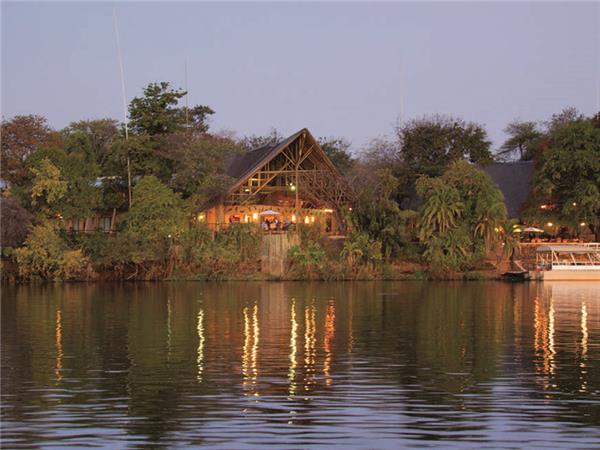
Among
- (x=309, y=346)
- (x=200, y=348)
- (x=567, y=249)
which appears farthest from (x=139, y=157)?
(x=309, y=346)

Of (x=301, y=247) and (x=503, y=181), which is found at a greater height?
(x=503, y=181)

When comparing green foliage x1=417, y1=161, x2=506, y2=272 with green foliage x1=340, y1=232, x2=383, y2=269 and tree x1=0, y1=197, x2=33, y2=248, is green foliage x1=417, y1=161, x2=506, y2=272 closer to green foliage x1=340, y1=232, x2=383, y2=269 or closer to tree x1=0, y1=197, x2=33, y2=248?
green foliage x1=340, y1=232, x2=383, y2=269

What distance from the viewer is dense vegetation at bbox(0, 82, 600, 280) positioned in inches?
1972

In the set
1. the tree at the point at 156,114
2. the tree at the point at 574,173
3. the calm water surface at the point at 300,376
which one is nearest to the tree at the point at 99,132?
the tree at the point at 156,114

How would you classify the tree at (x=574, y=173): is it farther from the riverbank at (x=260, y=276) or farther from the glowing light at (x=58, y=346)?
the glowing light at (x=58, y=346)

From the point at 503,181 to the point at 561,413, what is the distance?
2049 inches

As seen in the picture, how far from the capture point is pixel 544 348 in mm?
21656

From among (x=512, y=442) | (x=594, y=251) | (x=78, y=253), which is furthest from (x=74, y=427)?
(x=594, y=251)

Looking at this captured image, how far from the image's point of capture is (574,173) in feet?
183

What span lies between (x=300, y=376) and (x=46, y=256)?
34.5m

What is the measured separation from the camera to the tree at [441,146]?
6122 cm

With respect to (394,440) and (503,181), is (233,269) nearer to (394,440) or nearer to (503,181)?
(503,181)

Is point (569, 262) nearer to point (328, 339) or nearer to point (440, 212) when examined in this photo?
point (440, 212)

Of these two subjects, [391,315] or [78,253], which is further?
[78,253]
